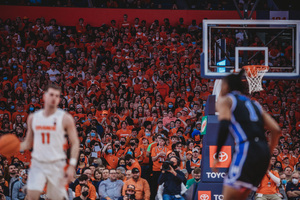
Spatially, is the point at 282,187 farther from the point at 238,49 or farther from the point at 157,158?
the point at 238,49

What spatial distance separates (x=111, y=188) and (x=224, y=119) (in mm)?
7551

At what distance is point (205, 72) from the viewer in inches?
481

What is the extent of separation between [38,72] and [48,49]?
97.5 inches

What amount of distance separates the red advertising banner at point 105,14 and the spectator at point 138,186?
1240cm

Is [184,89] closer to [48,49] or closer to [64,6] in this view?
[48,49]

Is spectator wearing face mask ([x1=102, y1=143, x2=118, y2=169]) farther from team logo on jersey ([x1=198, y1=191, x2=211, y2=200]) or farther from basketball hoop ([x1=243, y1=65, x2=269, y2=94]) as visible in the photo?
basketball hoop ([x1=243, y1=65, x2=269, y2=94])

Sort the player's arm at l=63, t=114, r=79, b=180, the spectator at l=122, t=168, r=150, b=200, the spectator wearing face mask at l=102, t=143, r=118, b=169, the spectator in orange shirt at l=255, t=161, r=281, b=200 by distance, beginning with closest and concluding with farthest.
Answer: the player's arm at l=63, t=114, r=79, b=180 < the spectator at l=122, t=168, r=150, b=200 < the spectator in orange shirt at l=255, t=161, r=281, b=200 < the spectator wearing face mask at l=102, t=143, r=118, b=169

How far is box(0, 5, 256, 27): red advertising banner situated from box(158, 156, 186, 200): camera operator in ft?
41.8

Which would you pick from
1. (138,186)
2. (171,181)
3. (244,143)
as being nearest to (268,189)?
(171,181)

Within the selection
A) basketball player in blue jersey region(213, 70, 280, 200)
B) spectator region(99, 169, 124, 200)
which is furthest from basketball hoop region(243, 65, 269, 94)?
basketball player in blue jersey region(213, 70, 280, 200)

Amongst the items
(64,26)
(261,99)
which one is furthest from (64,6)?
(261,99)

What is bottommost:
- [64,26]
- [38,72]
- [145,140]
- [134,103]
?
[145,140]

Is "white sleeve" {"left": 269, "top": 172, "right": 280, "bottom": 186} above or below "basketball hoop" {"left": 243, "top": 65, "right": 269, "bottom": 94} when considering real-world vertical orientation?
below

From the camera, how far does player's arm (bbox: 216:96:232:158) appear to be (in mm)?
5918
